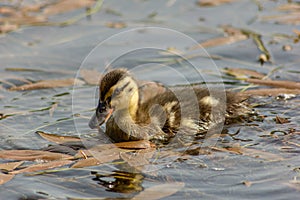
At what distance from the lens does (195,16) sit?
24.4ft

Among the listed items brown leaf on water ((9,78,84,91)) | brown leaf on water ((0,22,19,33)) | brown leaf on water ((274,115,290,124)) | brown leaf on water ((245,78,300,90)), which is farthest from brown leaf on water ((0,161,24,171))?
brown leaf on water ((0,22,19,33))

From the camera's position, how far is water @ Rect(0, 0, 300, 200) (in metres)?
3.92

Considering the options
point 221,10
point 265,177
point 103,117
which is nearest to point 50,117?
point 103,117

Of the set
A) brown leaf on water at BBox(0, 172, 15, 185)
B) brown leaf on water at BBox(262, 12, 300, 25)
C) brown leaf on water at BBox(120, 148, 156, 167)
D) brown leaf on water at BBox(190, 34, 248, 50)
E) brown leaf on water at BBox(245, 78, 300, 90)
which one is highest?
brown leaf on water at BBox(262, 12, 300, 25)

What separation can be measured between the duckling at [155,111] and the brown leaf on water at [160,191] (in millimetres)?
839

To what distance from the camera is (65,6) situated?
25.6 ft

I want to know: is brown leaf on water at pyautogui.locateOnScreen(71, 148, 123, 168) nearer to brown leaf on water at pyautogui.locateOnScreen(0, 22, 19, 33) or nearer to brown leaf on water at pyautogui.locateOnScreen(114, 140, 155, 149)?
brown leaf on water at pyautogui.locateOnScreen(114, 140, 155, 149)

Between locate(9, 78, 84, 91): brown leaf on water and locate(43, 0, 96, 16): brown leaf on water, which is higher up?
locate(43, 0, 96, 16): brown leaf on water

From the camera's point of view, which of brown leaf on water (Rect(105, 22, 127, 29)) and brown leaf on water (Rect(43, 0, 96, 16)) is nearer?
brown leaf on water (Rect(105, 22, 127, 29))

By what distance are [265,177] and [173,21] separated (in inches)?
142

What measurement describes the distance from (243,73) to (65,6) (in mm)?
2786

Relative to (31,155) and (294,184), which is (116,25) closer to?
(31,155)

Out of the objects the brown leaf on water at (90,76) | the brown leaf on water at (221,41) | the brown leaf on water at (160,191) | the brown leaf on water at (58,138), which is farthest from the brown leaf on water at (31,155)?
the brown leaf on water at (221,41)

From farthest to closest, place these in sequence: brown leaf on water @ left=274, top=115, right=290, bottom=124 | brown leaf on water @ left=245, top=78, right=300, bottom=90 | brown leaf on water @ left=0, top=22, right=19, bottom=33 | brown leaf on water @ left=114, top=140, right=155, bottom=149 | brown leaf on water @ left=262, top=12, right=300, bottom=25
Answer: brown leaf on water @ left=0, top=22, right=19, bottom=33, brown leaf on water @ left=262, top=12, right=300, bottom=25, brown leaf on water @ left=245, top=78, right=300, bottom=90, brown leaf on water @ left=274, top=115, right=290, bottom=124, brown leaf on water @ left=114, top=140, right=155, bottom=149
